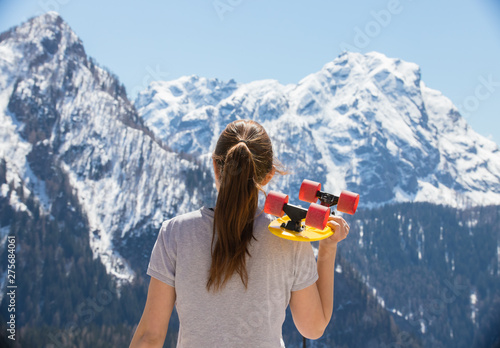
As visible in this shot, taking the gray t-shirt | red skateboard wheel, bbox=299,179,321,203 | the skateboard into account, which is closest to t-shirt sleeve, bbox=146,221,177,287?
the gray t-shirt

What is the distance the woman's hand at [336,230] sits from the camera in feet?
12.3

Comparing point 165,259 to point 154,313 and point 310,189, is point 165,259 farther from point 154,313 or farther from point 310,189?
point 310,189

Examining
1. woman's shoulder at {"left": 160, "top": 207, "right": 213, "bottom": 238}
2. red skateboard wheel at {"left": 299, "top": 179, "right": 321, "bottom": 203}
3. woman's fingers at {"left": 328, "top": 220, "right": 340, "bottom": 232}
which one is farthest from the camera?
red skateboard wheel at {"left": 299, "top": 179, "right": 321, "bottom": 203}

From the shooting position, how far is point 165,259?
3.60 meters

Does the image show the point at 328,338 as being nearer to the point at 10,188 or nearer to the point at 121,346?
the point at 121,346

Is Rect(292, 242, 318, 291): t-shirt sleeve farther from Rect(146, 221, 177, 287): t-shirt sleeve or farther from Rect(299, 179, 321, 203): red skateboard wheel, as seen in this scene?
Rect(146, 221, 177, 287): t-shirt sleeve

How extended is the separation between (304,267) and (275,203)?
1.95 feet

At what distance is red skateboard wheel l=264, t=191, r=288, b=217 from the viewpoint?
352 cm

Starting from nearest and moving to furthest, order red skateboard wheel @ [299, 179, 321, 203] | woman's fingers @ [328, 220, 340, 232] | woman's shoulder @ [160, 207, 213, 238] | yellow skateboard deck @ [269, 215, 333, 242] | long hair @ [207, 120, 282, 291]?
yellow skateboard deck @ [269, 215, 333, 242]
long hair @ [207, 120, 282, 291]
woman's shoulder @ [160, 207, 213, 238]
woman's fingers @ [328, 220, 340, 232]
red skateboard wheel @ [299, 179, 321, 203]

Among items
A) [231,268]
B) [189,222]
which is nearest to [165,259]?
[189,222]

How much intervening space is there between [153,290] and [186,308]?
333 mm

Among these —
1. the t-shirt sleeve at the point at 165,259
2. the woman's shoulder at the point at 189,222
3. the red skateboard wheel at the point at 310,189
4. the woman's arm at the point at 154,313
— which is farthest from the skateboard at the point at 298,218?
the woman's arm at the point at 154,313

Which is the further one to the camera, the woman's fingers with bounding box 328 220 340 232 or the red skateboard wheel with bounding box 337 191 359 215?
the red skateboard wheel with bounding box 337 191 359 215

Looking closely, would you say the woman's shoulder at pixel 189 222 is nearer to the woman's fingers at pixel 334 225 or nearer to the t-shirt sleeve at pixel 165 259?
the t-shirt sleeve at pixel 165 259
